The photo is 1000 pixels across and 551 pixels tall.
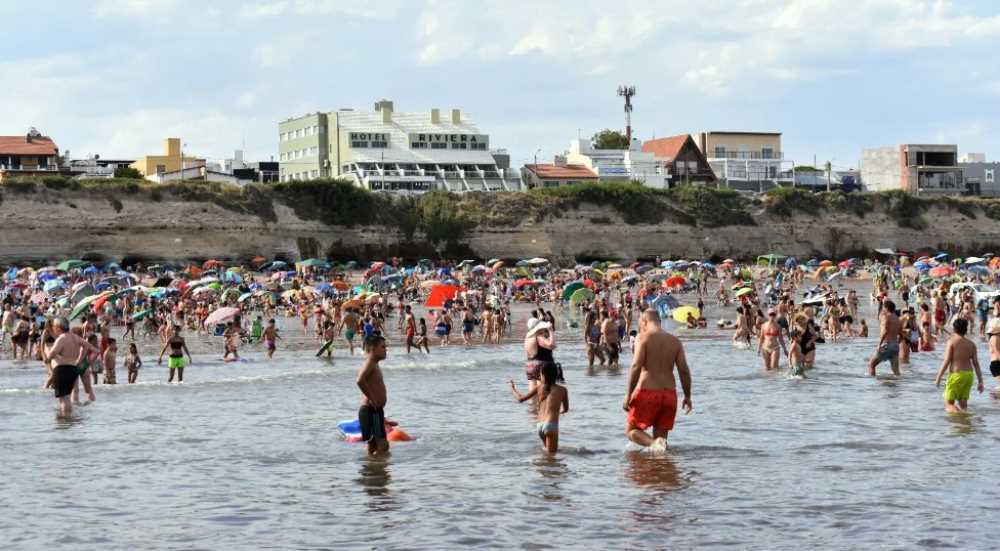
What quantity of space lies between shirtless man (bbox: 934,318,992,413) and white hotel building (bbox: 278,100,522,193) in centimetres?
7145

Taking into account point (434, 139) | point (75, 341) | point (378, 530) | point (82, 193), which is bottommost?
point (378, 530)

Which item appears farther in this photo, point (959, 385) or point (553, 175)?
point (553, 175)

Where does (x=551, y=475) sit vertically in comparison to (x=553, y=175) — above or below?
below

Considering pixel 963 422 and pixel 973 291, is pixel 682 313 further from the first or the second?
pixel 963 422

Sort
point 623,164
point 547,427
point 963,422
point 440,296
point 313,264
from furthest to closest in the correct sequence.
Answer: point 623,164 < point 313,264 < point 440,296 < point 963,422 < point 547,427

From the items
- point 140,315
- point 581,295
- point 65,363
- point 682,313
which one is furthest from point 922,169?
point 65,363

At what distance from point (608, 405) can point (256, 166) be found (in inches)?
3379

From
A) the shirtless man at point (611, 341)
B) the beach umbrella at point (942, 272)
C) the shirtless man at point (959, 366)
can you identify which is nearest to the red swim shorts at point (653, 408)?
the shirtless man at point (959, 366)

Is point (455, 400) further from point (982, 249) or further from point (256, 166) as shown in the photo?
point (256, 166)

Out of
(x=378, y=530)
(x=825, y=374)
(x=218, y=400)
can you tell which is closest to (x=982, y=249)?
(x=825, y=374)

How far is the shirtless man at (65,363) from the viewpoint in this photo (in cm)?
1476

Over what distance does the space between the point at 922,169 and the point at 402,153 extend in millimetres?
42913

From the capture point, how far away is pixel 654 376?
10570mm

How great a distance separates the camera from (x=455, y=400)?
17016 millimetres
